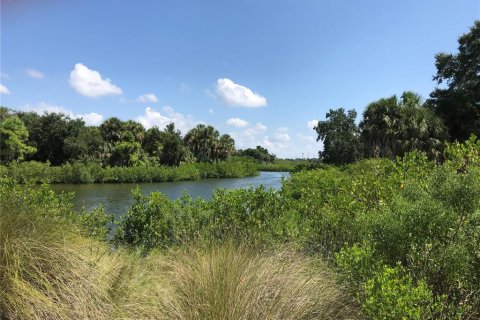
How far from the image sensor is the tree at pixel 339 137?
145 ft

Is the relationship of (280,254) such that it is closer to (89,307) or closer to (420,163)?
(89,307)

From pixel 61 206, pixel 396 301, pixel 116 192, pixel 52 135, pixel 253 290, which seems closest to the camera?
pixel 396 301

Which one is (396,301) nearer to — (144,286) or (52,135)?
(144,286)

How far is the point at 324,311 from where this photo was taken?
2879mm

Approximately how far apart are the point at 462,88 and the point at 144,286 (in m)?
27.1

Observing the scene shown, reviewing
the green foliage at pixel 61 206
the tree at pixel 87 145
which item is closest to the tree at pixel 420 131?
the green foliage at pixel 61 206

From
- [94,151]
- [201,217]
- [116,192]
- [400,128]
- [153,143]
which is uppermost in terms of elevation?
[153,143]

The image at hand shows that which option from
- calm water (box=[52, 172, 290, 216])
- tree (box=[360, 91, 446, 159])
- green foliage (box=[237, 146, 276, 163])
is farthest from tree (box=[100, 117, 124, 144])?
green foliage (box=[237, 146, 276, 163])

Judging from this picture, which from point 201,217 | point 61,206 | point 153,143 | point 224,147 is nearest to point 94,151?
point 153,143

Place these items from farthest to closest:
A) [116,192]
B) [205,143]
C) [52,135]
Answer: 1. [205,143]
2. [52,135]
3. [116,192]

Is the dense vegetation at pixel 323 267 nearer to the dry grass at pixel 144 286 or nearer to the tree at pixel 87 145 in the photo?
the dry grass at pixel 144 286

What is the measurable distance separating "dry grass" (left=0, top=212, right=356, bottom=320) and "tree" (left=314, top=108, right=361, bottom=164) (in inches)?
1632

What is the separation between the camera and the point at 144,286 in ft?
11.2

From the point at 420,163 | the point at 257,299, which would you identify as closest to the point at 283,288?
the point at 257,299
